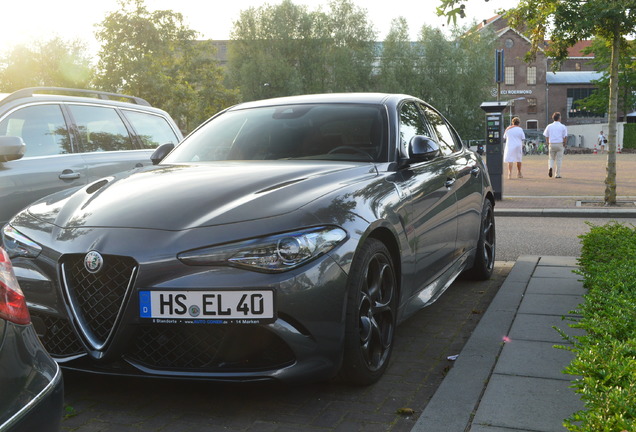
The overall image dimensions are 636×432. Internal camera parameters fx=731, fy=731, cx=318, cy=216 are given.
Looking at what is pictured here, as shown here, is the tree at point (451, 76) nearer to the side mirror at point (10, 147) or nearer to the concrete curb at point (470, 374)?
the concrete curb at point (470, 374)

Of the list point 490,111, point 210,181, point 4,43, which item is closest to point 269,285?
point 210,181

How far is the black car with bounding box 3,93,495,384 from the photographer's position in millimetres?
Result: 3150

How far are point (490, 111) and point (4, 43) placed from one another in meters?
45.7

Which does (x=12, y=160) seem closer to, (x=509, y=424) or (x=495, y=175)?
(x=509, y=424)

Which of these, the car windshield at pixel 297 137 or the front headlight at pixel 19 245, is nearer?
the front headlight at pixel 19 245

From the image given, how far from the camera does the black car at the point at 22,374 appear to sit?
5.88 feet

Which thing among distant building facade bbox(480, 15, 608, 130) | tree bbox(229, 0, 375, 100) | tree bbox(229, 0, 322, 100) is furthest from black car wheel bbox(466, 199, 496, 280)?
distant building facade bbox(480, 15, 608, 130)

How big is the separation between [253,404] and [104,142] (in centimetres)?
445

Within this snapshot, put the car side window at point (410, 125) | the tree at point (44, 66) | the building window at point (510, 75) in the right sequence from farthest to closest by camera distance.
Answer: the building window at point (510, 75) → the tree at point (44, 66) → the car side window at point (410, 125)

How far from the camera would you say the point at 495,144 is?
16.2 meters

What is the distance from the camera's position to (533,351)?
4188 mm

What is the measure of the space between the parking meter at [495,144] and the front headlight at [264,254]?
1252 centimetres

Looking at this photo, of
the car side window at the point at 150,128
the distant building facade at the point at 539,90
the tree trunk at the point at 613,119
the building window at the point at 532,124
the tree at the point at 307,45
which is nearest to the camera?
the car side window at the point at 150,128

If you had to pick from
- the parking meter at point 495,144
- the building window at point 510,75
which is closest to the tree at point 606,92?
the building window at point 510,75
